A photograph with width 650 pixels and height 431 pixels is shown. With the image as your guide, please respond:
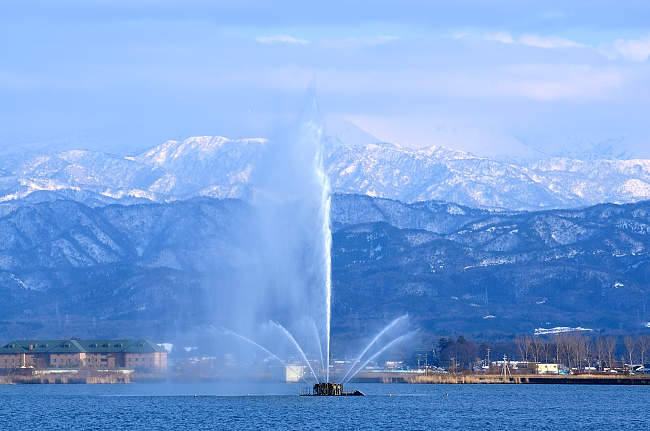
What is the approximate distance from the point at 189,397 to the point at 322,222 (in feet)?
153

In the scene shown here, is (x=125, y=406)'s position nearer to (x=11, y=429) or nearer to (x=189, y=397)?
(x=189, y=397)

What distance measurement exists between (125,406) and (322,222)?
135 ft

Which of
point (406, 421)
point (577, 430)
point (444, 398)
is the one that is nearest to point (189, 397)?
point (444, 398)

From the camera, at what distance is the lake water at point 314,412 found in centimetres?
12800

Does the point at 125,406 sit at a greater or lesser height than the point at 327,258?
lesser

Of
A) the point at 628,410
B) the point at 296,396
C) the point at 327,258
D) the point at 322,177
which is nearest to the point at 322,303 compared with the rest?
the point at 327,258

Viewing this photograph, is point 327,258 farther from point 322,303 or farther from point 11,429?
point 11,429

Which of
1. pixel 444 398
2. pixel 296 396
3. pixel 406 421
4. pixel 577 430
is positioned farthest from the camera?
pixel 444 398

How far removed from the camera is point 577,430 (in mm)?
124312

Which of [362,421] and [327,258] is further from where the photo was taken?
[327,258]

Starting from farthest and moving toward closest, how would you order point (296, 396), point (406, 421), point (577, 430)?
point (296, 396) < point (406, 421) < point (577, 430)

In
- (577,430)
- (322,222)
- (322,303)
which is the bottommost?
(577,430)

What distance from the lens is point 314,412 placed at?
139375 millimetres

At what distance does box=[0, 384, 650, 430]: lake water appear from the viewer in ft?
420
